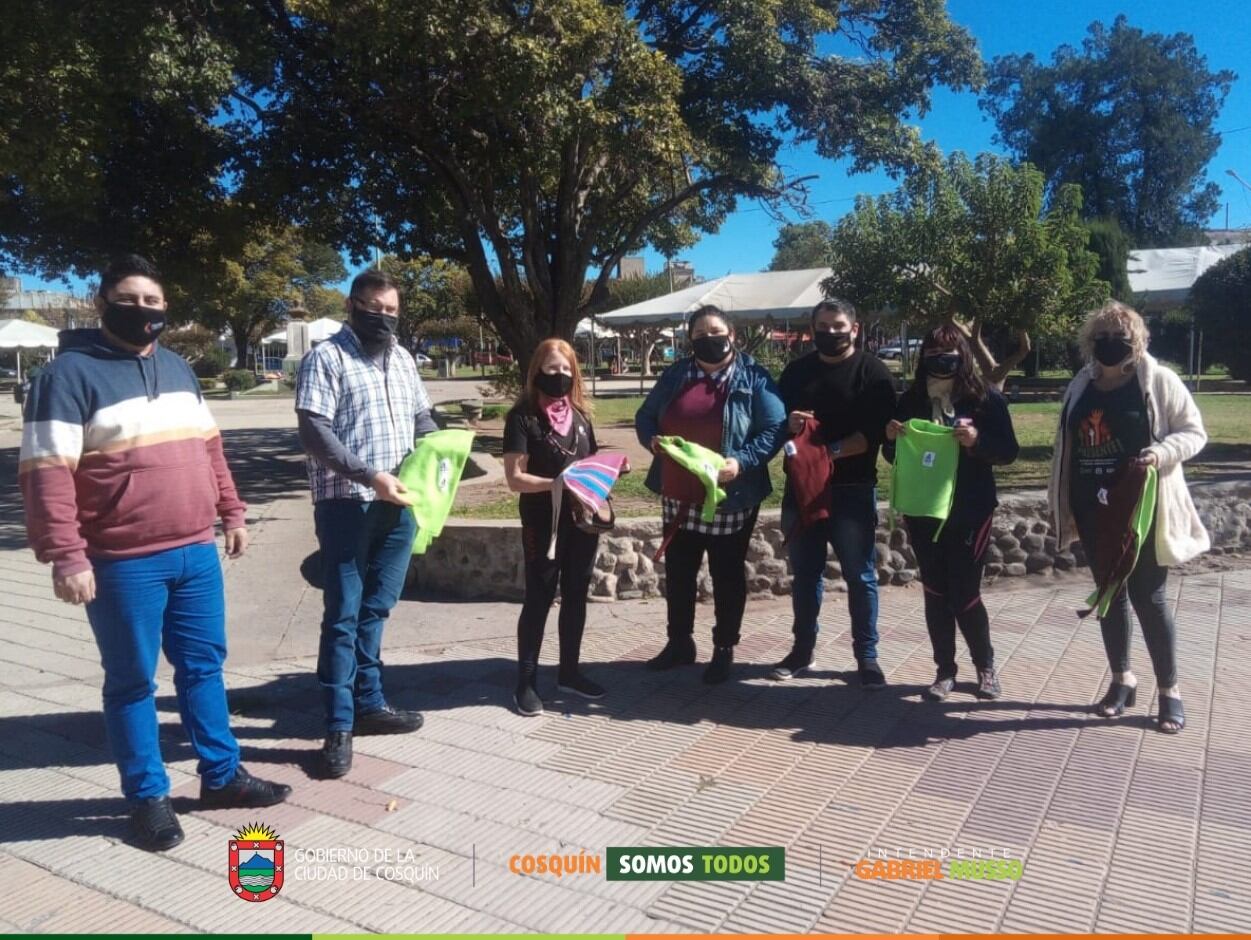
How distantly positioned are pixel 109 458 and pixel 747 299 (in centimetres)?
1983

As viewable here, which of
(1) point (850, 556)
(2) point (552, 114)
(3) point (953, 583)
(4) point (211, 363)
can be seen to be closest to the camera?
(3) point (953, 583)

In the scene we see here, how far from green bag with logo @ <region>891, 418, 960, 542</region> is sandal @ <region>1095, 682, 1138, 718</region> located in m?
1.05

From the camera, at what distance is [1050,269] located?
12016mm

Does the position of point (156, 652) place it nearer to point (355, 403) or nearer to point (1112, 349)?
point (355, 403)

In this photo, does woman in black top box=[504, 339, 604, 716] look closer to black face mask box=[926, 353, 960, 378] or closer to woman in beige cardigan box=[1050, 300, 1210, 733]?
black face mask box=[926, 353, 960, 378]

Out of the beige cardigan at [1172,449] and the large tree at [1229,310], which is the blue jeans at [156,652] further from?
the large tree at [1229,310]

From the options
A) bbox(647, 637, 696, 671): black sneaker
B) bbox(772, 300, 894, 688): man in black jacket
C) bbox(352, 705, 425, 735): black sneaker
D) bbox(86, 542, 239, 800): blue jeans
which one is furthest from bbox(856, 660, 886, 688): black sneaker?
bbox(86, 542, 239, 800): blue jeans

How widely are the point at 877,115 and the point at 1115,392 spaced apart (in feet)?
27.3

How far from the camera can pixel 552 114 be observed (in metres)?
9.18

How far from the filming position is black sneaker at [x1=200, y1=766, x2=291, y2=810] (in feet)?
11.6

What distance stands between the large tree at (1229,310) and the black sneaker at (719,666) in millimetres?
13622

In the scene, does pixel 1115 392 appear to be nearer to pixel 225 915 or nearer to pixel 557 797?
pixel 557 797

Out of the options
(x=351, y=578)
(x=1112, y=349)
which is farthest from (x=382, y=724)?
(x=1112, y=349)

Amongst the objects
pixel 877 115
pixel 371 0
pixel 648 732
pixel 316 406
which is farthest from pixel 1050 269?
pixel 316 406
